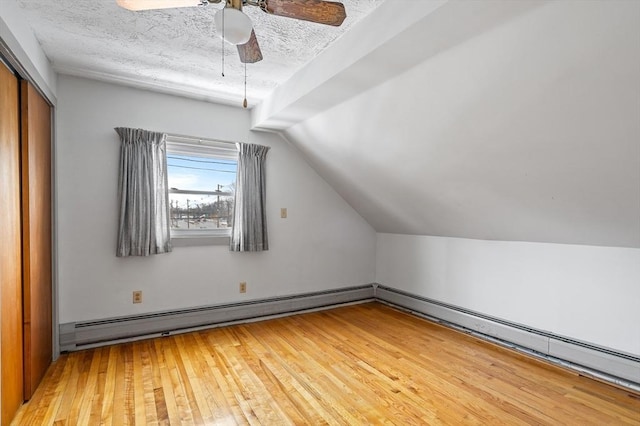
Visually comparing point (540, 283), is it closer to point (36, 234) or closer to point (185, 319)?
point (185, 319)

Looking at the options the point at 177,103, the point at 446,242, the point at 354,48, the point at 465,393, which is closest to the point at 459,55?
the point at 354,48

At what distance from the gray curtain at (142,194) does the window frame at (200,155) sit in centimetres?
16

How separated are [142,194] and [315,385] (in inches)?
86.6

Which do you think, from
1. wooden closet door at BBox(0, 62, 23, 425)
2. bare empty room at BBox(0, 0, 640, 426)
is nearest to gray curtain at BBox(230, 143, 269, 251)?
bare empty room at BBox(0, 0, 640, 426)

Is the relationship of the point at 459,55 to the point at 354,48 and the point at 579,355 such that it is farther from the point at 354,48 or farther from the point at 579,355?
the point at 579,355

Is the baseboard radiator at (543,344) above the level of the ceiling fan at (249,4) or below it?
below

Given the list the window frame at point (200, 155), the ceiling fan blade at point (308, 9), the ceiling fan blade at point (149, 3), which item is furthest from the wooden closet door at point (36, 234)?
the ceiling fan blade at point (308, 9)

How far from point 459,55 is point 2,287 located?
8.94 ft

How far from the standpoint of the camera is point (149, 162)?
10.3 feet

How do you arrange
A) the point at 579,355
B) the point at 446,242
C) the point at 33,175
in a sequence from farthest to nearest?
the point at 446,242 < the point at 579,355 < the point at 33,175

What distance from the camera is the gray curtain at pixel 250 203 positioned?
11.8 feet

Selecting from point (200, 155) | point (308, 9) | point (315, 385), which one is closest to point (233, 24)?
point (308, 9)

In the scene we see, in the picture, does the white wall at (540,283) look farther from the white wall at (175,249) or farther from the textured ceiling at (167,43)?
the textured ceiling at (167,43)

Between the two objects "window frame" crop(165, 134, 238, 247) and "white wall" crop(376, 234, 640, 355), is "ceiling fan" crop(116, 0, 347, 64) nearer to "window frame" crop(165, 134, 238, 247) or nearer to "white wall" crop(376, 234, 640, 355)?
"window frame" crop(165, 134, 238, 247)
